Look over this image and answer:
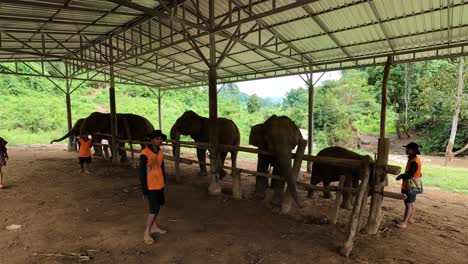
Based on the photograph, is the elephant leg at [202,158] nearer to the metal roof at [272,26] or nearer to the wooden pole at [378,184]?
the metal roof at [272,26]

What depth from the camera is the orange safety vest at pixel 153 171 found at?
13.5 ft

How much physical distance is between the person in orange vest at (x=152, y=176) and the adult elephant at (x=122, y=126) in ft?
23.3

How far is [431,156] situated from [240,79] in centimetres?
1519

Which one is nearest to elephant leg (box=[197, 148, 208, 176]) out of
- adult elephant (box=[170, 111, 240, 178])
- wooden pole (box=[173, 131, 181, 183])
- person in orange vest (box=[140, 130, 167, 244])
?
adult elephant (box=[170, 111, 240, 178])

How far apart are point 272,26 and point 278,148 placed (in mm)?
3951

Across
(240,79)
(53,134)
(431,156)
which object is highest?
(240,79)

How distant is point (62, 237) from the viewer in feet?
14.5

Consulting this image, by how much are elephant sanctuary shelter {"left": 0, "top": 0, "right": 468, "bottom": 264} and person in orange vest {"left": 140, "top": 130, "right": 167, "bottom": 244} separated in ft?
1.66

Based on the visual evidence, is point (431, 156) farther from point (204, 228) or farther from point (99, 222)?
point (99, 222)

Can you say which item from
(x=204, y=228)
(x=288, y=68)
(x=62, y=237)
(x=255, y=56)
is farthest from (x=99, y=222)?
(x=288, y=68)

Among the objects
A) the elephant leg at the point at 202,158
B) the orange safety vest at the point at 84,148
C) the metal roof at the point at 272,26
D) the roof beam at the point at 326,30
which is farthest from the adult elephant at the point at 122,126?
the roof beam at the point at 326,30

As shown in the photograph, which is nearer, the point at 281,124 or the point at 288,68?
the point at 281,124

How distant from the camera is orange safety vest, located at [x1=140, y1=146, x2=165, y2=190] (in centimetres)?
411

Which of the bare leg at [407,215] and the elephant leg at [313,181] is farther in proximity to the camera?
the elephant leg at [313,181]
